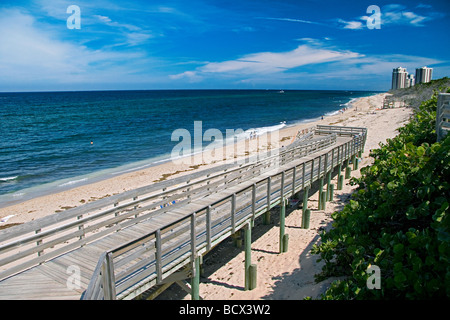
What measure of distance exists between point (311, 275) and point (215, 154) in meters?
19.2

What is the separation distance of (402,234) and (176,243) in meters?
3.91

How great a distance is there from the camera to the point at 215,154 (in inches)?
1060

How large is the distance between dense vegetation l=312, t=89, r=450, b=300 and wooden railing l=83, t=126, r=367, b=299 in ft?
7.59

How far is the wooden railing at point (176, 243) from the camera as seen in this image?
15.3 feet

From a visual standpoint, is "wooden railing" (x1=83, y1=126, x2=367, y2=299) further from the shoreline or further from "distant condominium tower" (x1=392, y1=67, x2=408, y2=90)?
"distant condominium tower" (x1=392, y1=67, x2=408, y2=90)

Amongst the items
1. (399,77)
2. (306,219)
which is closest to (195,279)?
(306,219)

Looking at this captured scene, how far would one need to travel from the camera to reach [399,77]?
5930 inches

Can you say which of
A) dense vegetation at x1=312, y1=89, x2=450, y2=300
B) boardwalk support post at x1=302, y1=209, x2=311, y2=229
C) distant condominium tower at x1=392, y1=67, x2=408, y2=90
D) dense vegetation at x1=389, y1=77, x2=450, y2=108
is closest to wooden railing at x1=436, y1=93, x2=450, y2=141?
dense vegetation at x1=312, y1=89, x2=450, y2=300

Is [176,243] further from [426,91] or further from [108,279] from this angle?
[426,91]

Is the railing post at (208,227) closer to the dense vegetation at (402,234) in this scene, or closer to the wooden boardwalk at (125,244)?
the wooden boardwalk at (125,244)

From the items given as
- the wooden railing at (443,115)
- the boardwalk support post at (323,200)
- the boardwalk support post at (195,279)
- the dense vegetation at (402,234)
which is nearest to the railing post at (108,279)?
the boardwalk support post at (195,279)

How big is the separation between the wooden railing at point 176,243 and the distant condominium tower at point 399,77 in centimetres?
16584
